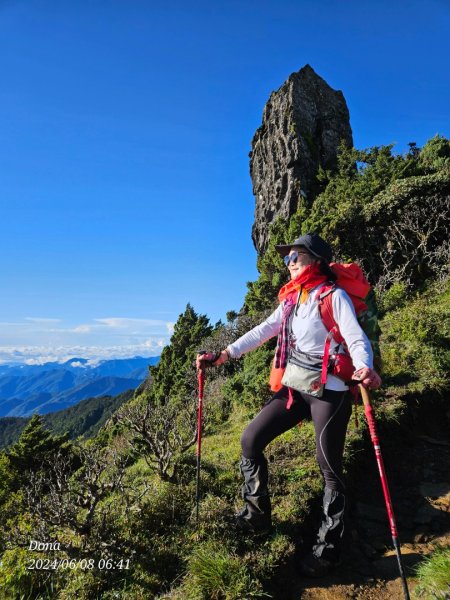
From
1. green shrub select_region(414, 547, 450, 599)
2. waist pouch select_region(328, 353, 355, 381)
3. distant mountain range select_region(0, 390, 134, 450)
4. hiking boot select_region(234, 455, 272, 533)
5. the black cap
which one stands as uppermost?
the black cap

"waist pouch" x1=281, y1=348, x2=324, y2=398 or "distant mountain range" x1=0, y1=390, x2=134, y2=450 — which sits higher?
"waist pouch" x1=281, y1=348, x2=324, y2=398

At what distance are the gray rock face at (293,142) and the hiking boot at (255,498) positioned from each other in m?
23.7

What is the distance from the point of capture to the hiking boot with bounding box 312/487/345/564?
3143mm

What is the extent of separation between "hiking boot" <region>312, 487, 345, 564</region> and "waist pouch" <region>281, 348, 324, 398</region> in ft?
2.90

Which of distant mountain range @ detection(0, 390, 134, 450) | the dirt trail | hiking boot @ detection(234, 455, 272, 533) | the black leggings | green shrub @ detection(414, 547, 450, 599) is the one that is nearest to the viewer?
green shrub @ detection(414, 547, 450, 599)

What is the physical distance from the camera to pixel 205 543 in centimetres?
342

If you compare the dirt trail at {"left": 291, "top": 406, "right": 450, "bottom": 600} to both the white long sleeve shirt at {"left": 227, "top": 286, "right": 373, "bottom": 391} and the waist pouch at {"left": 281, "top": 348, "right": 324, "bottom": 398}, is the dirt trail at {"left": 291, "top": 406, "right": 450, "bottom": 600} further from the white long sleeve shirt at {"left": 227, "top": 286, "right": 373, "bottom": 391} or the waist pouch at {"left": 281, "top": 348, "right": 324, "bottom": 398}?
the white long sleeve shirt at {"left": 227, "top": 286, "right": 373, "bottom": 391}

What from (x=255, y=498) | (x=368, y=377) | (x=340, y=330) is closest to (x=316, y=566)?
(x=255, y=498)

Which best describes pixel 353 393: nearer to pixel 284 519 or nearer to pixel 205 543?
pixel 284 519

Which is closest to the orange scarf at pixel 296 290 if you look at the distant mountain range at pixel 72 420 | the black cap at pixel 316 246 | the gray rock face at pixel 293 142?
the black cap at pixel 316 246

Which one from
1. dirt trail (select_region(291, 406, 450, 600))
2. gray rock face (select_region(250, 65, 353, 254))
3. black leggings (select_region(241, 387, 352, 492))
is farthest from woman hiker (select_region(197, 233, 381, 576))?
gray rock face (select_region(250, 65, 353, 254))

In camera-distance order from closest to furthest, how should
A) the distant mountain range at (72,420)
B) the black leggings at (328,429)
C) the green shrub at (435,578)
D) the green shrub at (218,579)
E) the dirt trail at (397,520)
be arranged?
the green shrub at (435,578) → the green shrub at (218,579) → the black leggings at (328,429) → the dirt trail at (397,520) → the distant mountain range at (72,420)

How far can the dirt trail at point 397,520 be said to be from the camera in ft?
10.4

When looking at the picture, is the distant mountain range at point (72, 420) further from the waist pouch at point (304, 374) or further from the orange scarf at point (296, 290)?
the waist pouch at point (304, 374)
